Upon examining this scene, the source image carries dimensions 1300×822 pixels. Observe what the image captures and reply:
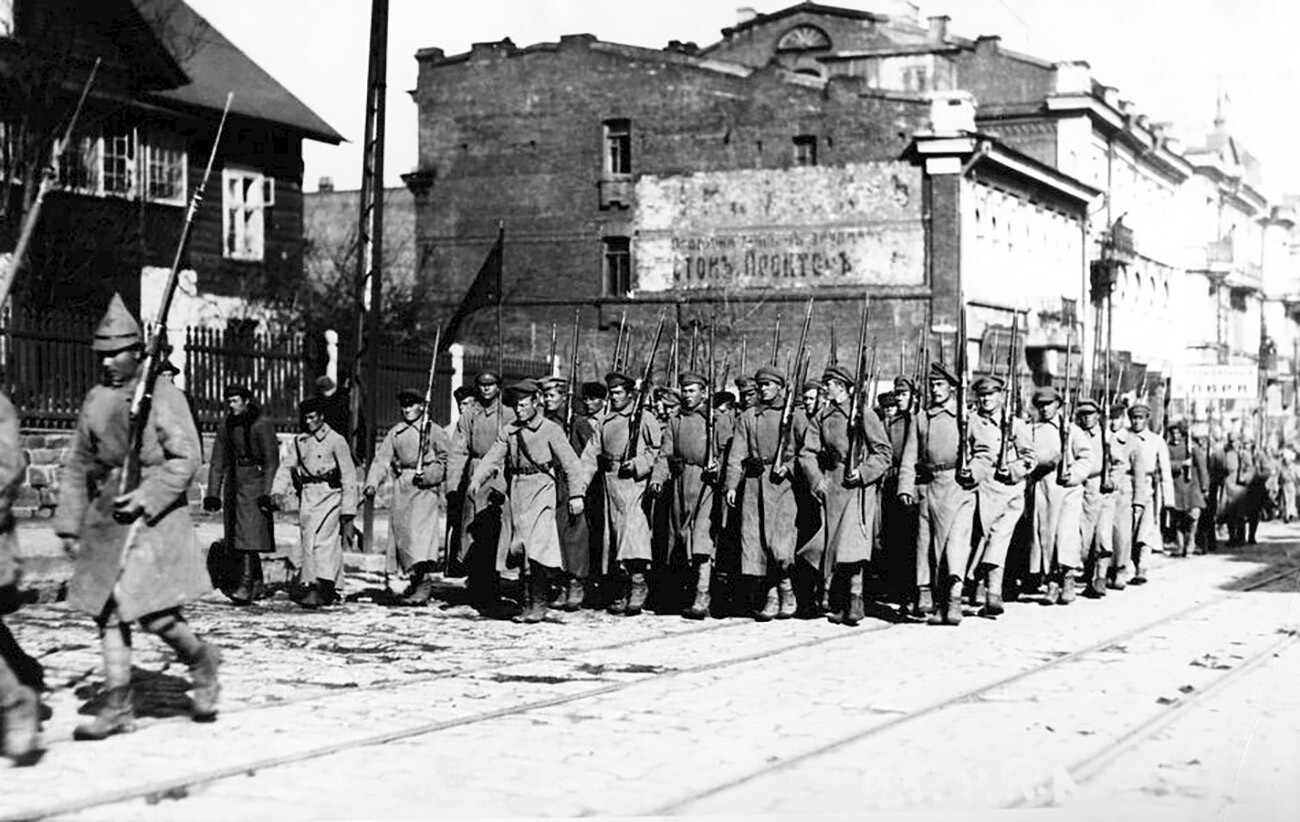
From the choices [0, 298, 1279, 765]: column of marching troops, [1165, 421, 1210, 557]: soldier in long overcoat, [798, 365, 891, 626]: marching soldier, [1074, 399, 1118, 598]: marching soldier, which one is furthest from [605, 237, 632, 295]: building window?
[798, 365, 891, 626]: marching soldier

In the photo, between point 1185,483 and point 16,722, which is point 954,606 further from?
point 1185,483

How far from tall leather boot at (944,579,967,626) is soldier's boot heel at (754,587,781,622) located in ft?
4.35

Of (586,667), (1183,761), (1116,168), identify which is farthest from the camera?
(1116,168)

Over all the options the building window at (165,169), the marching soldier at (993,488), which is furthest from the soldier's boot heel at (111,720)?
the building window at (165,169)

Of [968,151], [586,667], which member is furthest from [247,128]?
[586,667]

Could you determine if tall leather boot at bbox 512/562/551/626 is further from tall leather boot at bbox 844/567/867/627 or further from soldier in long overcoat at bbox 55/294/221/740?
soldier in long overcoat at bbox 55/294/221/740

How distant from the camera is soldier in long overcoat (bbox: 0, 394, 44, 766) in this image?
7086 millimetres

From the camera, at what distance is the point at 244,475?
13.9 m

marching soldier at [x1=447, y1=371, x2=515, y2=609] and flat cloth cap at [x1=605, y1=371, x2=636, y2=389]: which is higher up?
flat cloth cap at [x1=605, y1=371, x2=636, y2=389]

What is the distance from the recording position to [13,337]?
63.0ft

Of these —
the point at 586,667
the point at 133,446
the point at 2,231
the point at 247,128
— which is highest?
the point at 247,128

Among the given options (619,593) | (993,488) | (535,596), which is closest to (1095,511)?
(993,488)

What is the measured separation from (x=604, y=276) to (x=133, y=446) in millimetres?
35530

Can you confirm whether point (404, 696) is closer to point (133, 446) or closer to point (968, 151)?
point (133, 446)
